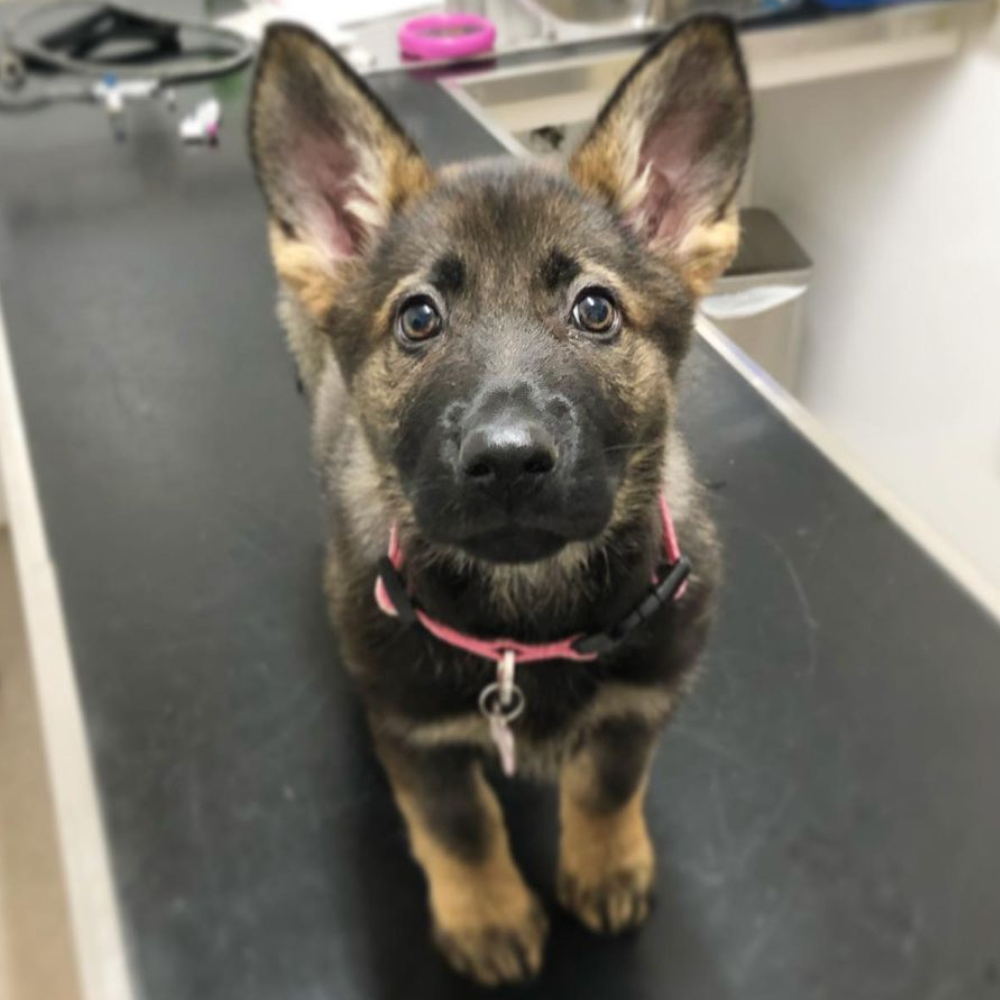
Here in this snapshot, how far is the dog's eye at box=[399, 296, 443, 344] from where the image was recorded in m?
1.08

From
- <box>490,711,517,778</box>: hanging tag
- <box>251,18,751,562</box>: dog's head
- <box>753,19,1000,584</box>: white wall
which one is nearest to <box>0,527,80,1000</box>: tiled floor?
<box>490,711,517,778</box>: hanging tag

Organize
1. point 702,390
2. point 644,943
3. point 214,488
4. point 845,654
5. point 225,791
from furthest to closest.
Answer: point 702,390, point 214,488, point 845,654, point 225,791, point 644,943

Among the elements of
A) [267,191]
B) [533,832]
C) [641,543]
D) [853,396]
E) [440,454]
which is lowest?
[853,396]

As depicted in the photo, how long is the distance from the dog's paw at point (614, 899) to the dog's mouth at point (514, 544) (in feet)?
1.17

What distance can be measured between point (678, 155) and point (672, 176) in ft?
0.08

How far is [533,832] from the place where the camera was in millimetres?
1249

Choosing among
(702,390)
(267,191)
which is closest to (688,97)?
(267,191)

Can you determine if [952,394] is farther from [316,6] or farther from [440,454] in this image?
[440,454]

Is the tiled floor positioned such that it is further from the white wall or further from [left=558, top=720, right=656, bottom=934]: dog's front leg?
the white wall

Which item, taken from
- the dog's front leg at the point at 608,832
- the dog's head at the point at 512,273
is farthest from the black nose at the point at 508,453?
the dog's front leg at the point at 608,832

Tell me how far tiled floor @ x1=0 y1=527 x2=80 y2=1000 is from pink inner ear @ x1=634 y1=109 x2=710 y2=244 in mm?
1879

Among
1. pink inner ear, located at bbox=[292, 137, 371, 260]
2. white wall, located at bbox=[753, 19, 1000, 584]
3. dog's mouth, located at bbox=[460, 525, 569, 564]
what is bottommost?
white wall, located at bbox=[753, 19, 1000, 584]

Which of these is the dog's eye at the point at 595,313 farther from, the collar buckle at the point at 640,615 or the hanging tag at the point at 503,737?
the hanging tag at the point at 503,737

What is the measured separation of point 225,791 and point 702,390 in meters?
0.96
